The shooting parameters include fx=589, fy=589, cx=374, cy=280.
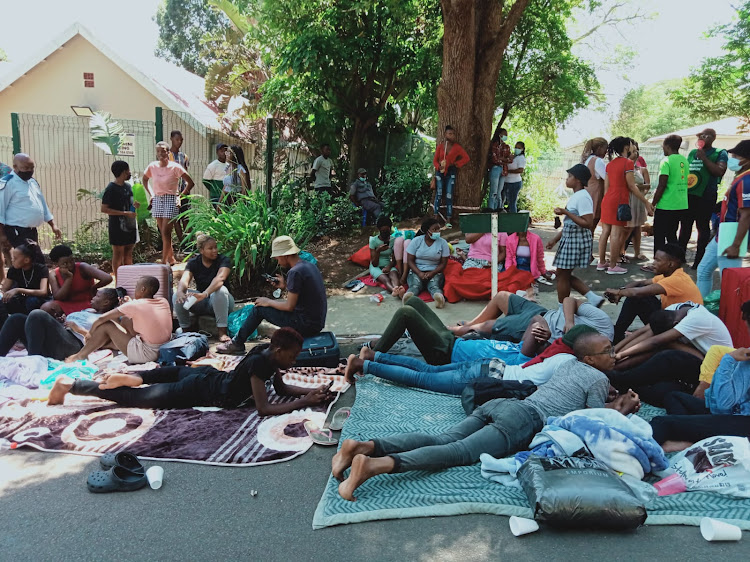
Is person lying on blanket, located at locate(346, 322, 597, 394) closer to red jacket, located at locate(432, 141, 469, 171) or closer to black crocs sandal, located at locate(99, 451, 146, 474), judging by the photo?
black crocs sandal, located at locate(99, 451, 146, 474)

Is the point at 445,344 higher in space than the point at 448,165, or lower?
lower

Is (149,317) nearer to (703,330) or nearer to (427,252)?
(427,252)

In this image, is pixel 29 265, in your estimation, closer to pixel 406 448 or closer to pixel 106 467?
pixel 106 467

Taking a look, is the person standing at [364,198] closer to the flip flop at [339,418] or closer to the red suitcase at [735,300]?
the red suitcase at [735,300]

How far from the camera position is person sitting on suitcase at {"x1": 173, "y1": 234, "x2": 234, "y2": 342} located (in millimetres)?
6605

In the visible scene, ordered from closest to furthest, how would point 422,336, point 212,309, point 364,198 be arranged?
point 422,336 < point 212,309 < point 364,198

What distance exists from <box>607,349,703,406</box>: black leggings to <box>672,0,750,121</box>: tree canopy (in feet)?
47.2

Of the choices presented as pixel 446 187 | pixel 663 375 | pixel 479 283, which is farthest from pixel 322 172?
pixel 663 375

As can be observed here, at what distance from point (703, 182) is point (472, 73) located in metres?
3.98

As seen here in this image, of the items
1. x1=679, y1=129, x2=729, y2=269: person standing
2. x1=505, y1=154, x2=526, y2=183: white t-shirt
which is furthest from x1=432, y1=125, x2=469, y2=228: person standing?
x1=679, y1=129, x2=729, y2=269: person standing

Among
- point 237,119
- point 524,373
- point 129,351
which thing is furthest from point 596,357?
point 237,119

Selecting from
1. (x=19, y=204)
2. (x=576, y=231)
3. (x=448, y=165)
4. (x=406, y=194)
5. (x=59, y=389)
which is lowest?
(x=59, y=389)

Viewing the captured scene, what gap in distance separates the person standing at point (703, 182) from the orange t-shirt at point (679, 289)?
3.47 m

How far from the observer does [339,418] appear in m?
4.36
